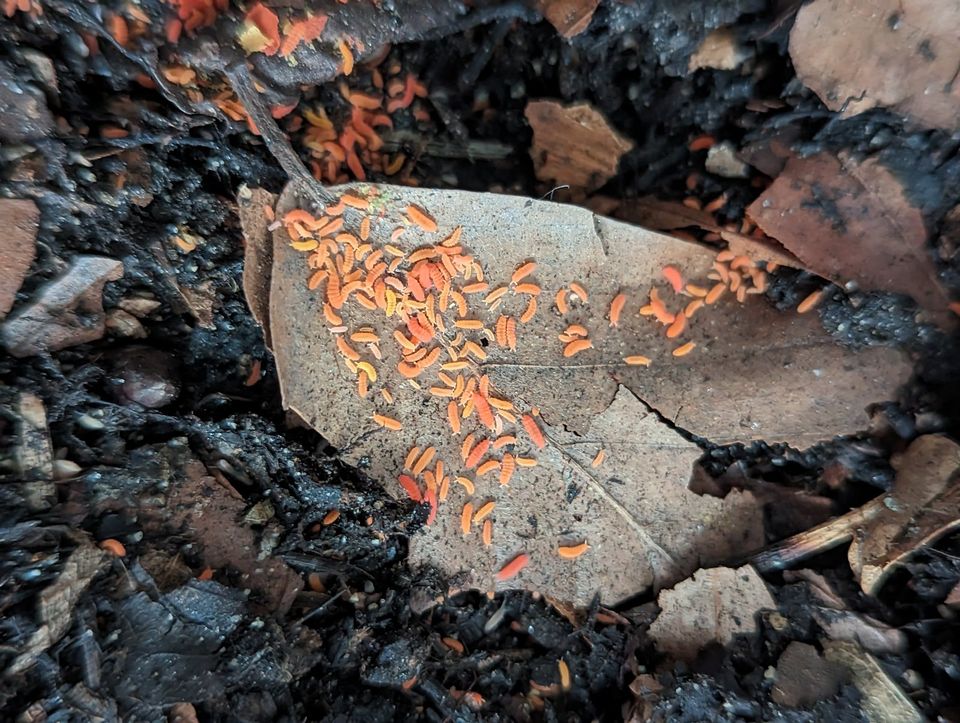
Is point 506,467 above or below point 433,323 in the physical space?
below

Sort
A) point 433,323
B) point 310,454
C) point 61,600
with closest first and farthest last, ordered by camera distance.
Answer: point 61,600 < point 433,323 < point 310,454

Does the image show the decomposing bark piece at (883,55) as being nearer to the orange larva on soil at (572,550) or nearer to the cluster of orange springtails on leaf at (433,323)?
the cluster of orange springtails on leaf at (433,323)

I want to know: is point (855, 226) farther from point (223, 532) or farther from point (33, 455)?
point (33, 455)

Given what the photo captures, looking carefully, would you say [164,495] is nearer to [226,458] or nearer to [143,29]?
[226,458]

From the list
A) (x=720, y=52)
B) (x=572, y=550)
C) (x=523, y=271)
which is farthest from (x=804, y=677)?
(x=720, y=52)

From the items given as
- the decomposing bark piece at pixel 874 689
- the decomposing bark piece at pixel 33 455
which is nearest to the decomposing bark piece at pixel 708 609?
the decomposing bark piece at pixel 874 689

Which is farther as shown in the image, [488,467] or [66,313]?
[488,467]

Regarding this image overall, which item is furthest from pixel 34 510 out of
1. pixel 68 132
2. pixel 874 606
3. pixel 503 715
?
pixel 874 606
